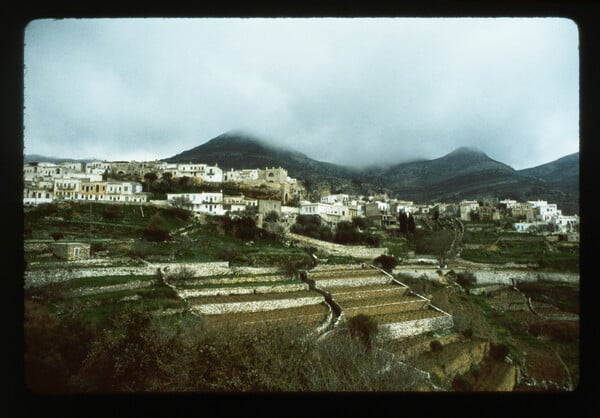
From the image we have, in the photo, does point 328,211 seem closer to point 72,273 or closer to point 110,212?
point 110,212

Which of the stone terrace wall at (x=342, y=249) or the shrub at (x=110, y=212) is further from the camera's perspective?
the stone terrace wall at (x=342, y=249)

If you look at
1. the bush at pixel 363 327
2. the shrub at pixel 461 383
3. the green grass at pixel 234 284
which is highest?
the green grass at pixel 234 284

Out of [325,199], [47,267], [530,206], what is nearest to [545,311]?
[530,206]

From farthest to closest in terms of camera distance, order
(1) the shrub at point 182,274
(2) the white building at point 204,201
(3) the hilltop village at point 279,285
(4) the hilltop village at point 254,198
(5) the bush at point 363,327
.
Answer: (1) the shrub at point 182,274
(2) the white building at point 204,201
(5) the bush at point 363,327
(4) the hilltop village at point 254,198
(3) the hilltop village at point 279,285

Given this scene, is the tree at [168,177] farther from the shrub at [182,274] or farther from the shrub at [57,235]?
the shrub at [182,274]

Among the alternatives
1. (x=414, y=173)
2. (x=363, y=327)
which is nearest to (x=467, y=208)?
(x=414, y=173)

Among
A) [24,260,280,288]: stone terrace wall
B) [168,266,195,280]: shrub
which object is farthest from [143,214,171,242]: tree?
[168,266,195,280]: shrub

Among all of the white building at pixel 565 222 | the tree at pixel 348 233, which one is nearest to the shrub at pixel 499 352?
the white building at pixel 565 222
